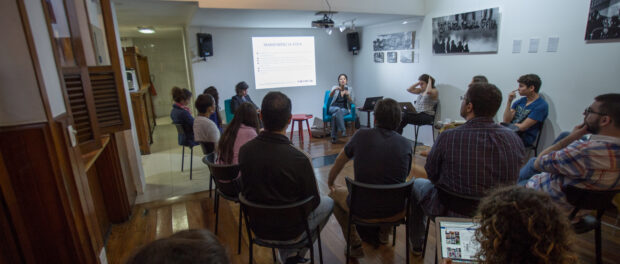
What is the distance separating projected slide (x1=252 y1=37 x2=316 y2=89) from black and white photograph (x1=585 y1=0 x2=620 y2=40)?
4.36 m

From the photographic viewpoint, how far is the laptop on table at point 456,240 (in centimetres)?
120

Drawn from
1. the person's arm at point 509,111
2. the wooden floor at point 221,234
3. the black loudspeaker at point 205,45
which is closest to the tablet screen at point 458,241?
the wooden floor at point 221,234

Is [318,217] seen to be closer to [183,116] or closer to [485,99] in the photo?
[485,99]

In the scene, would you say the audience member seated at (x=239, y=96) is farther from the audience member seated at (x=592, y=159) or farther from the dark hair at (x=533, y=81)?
the audience member seated at (x=592, y=159)

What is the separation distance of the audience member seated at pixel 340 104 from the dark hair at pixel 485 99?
385 centimetres

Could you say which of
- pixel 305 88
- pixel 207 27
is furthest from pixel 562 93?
pixel 207 27

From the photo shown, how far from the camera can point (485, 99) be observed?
5.51 ft

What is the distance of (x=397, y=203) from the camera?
191cm

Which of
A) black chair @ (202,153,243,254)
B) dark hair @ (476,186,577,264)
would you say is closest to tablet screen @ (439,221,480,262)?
dark hair @ (476,186,577,264)

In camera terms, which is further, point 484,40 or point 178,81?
point 178,81

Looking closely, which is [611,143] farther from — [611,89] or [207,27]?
[207,27]

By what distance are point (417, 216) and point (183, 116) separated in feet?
9.44

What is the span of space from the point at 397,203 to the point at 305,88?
15.9 ft

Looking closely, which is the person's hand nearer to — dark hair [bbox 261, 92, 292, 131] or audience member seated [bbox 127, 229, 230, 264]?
dark hair [bbox 261, 92, 292, 131]
